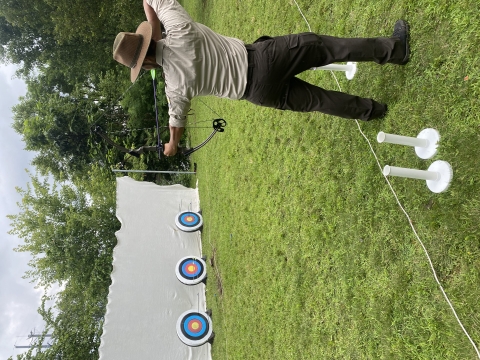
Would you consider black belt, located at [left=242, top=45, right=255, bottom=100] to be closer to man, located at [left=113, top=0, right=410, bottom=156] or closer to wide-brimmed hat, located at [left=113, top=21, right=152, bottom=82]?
man, located at [left=113, top=0, right=410, bottom=156]

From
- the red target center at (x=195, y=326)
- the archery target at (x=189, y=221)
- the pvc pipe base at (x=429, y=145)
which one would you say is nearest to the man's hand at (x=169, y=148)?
the pvc pipe base at (x=429, y=145)

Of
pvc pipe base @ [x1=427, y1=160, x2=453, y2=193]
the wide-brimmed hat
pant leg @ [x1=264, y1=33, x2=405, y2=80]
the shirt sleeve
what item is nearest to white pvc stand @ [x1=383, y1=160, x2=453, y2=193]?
pvc pipe base @ [x1=427, y1=160, x2=453, y2=193]

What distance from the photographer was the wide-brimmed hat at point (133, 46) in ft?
6.64

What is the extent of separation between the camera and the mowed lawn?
1710mm

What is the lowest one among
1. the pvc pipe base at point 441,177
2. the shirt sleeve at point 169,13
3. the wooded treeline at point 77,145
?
the pvc pipe base at point 441,177

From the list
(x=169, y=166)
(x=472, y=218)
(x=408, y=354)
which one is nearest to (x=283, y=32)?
(x=472, y=218)

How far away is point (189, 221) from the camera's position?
618cm

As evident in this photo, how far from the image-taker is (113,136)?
10.0 meters

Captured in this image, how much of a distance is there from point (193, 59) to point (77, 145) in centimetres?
1045

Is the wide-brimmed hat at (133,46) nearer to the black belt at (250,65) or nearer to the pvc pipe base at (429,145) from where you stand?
the black belt at (250,65)

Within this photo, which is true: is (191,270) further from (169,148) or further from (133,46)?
(133,46)

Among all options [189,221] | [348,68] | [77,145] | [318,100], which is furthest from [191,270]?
[77,145]

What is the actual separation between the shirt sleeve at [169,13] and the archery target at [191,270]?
4.05 meters

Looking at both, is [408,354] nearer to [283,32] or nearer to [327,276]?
[327,276]
